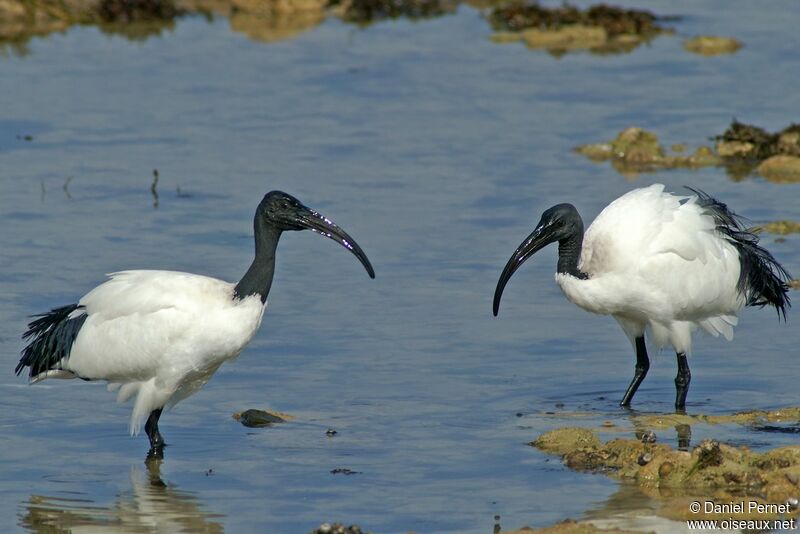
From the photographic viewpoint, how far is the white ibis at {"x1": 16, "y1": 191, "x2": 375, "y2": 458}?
9547 millimetres

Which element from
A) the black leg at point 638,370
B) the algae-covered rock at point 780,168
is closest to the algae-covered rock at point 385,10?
the algae-covered rock at point 780,168

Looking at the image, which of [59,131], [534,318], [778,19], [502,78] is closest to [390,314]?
[534,318]

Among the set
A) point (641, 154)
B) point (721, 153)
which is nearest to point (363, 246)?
point (641, 154)

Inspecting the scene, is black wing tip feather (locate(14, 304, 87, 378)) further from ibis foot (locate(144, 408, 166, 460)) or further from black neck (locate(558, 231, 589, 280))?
black neck (locate(558, 231, 589, 280))

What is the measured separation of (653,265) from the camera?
420 inches

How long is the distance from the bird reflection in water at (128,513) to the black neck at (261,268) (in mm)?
1290

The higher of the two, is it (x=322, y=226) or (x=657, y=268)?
(x=322, y=226)

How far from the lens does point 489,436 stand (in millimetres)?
10000

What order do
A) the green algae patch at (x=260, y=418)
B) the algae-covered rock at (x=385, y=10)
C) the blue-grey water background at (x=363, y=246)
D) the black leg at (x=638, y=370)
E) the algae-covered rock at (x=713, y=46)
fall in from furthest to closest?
the algae-covered rock at (x=385, y=10)
the algae-covered rock at (x=713, y=46)
the black leg at (x=638, y=370)
the green algae patch at (x=260, y=418)
the blue-grey water background at (x=363, y=246)

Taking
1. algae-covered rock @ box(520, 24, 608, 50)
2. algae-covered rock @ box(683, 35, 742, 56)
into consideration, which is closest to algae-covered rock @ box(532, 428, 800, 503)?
algae-covered rock @ box(683, 35, 742, 56)

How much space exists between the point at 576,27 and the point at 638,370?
13694mm

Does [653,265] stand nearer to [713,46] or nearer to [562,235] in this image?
[562,235]

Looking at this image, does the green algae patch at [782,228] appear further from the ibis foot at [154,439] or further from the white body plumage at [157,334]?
the ibis foot at [154,439]

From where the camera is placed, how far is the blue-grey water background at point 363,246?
9.21 m
